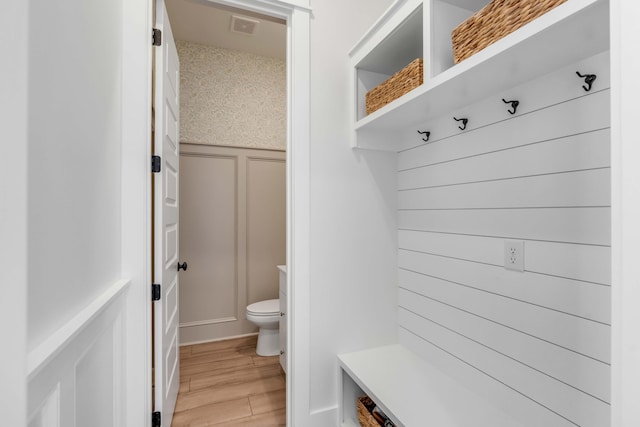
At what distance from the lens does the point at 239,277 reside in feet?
9.98

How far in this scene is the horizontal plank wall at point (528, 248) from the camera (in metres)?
0.94

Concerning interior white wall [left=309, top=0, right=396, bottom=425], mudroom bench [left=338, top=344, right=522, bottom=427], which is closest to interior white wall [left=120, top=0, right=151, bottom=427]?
interior white wall [left=309, top=0, right=396, bottom=425]

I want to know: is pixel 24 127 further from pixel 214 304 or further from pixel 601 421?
pixel 214 304

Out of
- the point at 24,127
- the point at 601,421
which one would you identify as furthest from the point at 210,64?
the point at 601,421

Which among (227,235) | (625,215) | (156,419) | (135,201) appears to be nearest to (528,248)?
(625,215)

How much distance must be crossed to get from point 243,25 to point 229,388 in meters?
2.85

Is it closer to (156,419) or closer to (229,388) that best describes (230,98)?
(229,388)

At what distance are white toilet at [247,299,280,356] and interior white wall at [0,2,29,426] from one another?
2.01 metres

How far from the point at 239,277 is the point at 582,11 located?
9.60 feet

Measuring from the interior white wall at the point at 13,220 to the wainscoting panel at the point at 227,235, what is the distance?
7.86 ft

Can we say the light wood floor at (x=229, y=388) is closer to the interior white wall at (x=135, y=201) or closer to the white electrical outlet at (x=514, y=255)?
the interior white wall at (x=135, y=201)

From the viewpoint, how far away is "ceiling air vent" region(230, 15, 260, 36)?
2.53 meters

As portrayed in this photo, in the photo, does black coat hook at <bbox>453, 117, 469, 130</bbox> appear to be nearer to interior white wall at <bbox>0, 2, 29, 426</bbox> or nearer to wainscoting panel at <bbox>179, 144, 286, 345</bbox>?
interior white wall at <bbox>0, 2, 29, 426</bbox>

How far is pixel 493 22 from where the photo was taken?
96 centimetres
